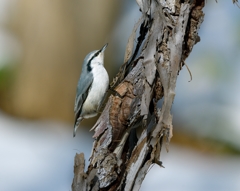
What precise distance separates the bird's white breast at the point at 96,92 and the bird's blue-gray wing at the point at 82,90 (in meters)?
0.02

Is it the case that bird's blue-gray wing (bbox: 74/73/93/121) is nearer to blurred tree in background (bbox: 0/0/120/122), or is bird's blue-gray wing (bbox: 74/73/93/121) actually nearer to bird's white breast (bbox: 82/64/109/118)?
bird's white breast (bbox: 82/64/109/118)

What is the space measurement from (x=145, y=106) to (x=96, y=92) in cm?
63

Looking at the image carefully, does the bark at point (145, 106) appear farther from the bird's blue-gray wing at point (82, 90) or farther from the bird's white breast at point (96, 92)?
the bird's blue-gray wing at point (82, 90)

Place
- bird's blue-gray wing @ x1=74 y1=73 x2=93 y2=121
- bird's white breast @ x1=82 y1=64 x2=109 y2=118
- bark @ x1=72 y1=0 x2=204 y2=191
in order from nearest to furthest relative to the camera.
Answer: bark @ x1=72 y1=0 x2=204 y2=191 < bird's white breast @ x1=82 y1=64 x2=109 y2=118 < bird's blue-gray wing @ x1=74 y1=73 x2=93 y2=121

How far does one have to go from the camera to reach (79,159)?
929 millimetres

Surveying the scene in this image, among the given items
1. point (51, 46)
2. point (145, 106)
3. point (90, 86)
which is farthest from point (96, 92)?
point (145, 106)

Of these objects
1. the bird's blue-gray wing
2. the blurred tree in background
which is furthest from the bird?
the blurred tree in background

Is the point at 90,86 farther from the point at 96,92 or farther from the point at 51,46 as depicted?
the point at 51,46

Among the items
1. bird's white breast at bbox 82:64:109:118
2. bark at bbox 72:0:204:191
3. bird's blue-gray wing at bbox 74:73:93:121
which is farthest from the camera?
bird's blue-gray wing at bbox 74:73:93:121

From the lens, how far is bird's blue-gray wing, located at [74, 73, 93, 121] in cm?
164

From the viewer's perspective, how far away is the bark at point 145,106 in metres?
0.94

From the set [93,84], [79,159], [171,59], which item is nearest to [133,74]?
[171,59]

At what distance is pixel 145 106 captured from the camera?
954 millimetres

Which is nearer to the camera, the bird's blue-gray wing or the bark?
the bark
